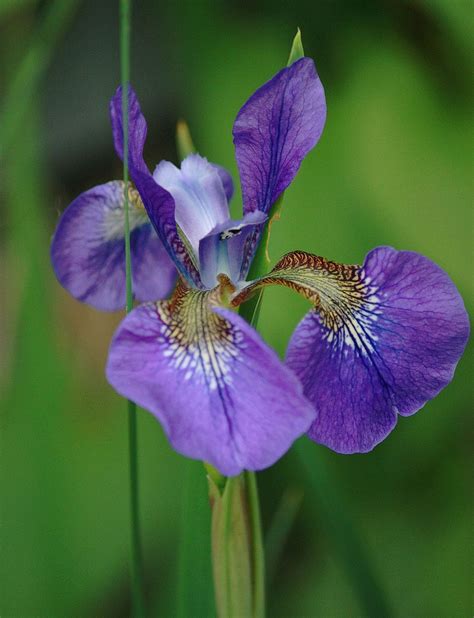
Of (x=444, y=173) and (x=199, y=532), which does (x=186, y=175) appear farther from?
(x=444, y=173)

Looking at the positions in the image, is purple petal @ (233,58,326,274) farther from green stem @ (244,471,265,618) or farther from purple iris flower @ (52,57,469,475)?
green stem @ (244,471,265,618)

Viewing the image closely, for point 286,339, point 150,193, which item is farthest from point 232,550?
point 286,339

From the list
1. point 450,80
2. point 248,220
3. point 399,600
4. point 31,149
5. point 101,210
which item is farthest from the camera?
point 450,80

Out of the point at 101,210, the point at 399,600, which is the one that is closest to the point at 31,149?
the point at 101,210

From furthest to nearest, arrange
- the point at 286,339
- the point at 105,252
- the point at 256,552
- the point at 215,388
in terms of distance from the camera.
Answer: the point at 286,339 < the point at 105,252 < the point at 256,552 < the point at 215,388

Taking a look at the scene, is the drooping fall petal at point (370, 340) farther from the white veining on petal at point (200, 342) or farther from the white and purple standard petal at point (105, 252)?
the white and purple standard petal at point (105, 252)

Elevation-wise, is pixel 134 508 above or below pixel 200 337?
below

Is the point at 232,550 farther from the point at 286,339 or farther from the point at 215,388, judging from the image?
the point at 286,339
